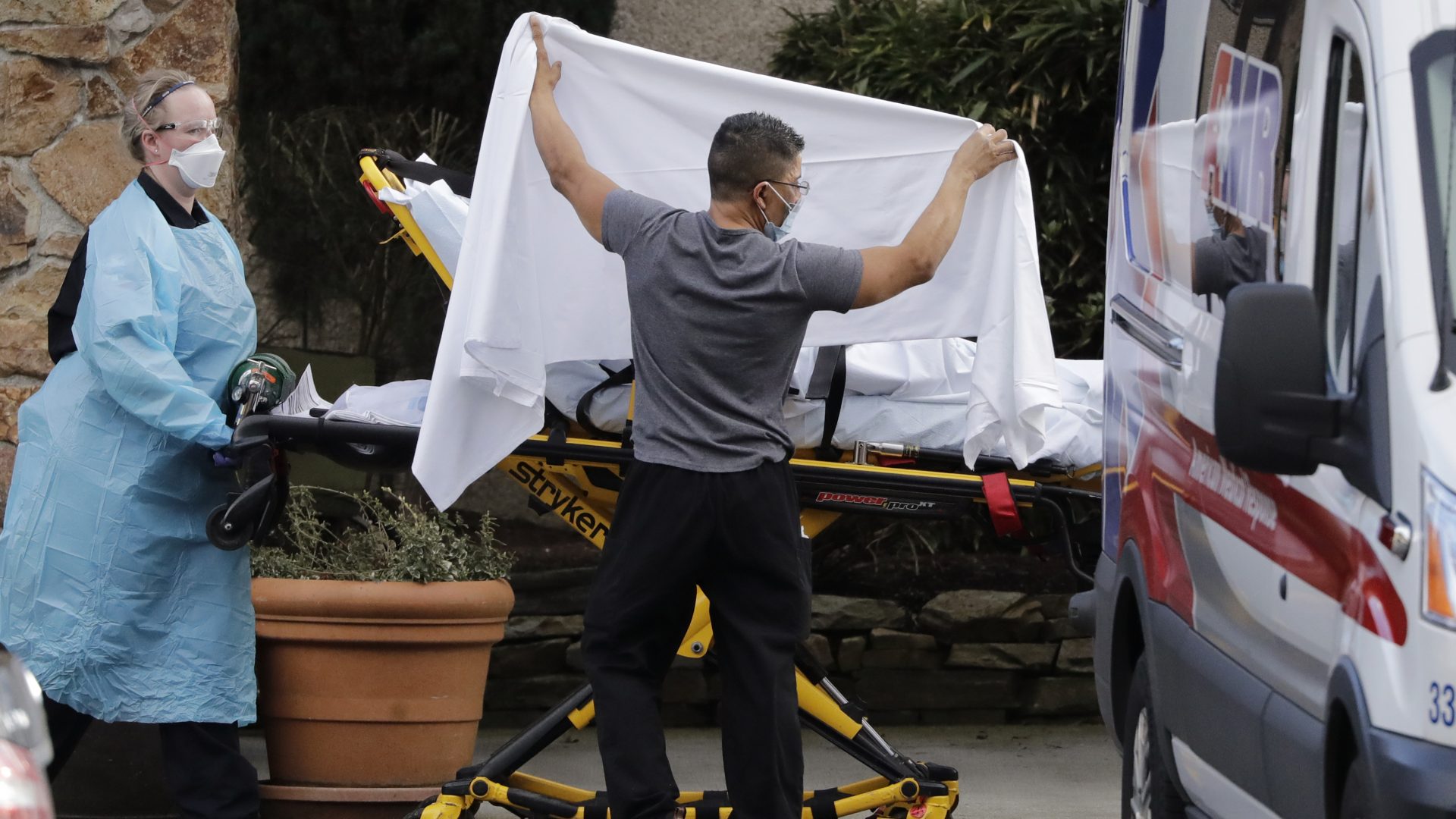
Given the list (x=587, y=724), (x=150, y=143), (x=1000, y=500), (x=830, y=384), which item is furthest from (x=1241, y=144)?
(x=150, y=143)

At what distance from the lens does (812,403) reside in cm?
452

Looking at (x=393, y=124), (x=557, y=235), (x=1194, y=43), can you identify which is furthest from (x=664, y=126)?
(x=393, y=124)

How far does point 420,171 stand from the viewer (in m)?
4.80

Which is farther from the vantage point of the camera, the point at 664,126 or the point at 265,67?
the point at 265,67

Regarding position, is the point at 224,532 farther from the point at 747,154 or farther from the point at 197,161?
the point at 747,154

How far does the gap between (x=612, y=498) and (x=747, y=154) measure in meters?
1.15

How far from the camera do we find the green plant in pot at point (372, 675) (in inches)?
194

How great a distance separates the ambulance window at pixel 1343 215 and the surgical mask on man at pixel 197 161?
2.75m

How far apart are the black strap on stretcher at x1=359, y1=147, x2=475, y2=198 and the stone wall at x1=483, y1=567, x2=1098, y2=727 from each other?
197 cm

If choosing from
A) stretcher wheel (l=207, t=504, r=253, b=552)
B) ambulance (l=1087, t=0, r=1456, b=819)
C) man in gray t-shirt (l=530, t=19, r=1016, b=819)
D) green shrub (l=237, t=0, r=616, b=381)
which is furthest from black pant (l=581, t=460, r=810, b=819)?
green shrub (l=237, t=0, r=616, b=381)

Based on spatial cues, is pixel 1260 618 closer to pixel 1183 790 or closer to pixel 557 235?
pixel 1183 790

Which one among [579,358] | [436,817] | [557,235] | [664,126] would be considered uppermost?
[664,126]

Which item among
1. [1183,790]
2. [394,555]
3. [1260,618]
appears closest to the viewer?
[1260,618]

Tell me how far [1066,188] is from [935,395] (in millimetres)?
2472
